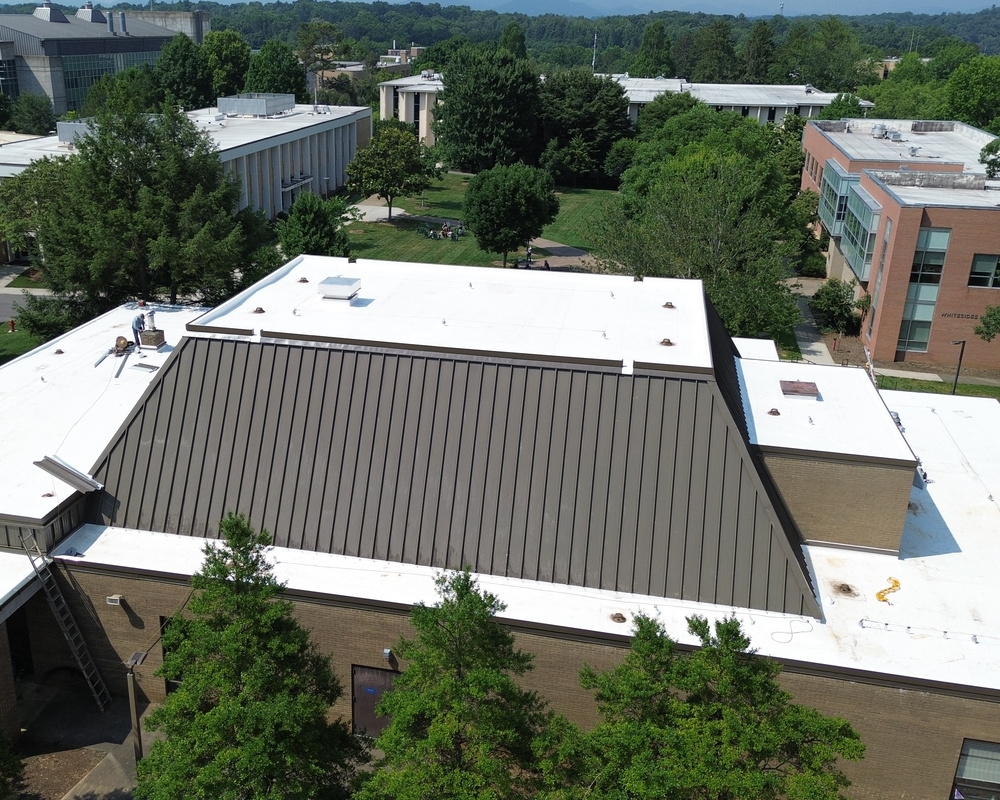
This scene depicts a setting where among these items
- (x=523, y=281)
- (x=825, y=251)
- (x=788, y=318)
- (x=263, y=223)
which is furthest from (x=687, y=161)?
(x=523, y=281)

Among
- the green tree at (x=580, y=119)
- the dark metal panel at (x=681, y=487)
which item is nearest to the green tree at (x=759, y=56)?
the green tree at (x=580, y=119)

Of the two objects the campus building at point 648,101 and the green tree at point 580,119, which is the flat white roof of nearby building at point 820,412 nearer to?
the green tree at point 580,119

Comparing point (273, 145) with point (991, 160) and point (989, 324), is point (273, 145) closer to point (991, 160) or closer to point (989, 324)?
point (991, 160)

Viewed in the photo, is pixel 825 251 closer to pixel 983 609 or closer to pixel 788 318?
pixel 788 318

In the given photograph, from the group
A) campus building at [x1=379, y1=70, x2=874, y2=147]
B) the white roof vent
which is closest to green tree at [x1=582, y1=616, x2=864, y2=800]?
the white roof vent

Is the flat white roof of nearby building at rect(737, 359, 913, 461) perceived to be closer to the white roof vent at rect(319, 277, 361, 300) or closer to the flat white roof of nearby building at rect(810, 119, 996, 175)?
the white roof vent at rect(319, 277, 361, 300)

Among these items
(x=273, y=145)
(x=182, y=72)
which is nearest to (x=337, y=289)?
(x=273, y=145)
